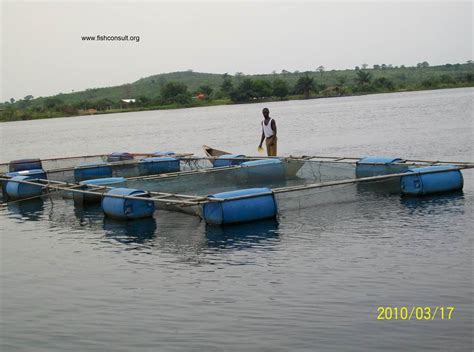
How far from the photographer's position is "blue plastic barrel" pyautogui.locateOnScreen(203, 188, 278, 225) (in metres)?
12.6

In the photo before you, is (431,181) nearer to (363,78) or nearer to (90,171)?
(90,171)

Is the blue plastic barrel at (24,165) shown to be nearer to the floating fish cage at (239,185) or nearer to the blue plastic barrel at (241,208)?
the floating fish cage at (239,185)

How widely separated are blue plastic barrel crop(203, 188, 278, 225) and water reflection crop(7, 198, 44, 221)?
5330 millimetres

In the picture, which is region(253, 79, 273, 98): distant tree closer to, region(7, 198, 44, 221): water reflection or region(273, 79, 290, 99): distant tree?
region(273, 79, 290, 99): distant tree

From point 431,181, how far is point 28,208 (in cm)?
1001

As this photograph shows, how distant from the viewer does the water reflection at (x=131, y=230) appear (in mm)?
12805

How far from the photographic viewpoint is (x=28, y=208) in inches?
703

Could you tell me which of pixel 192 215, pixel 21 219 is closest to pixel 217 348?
pixel 192 215

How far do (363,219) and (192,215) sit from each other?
11.2ft

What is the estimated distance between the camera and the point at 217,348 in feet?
23.9

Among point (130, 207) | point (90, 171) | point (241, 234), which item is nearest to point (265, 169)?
point (130, 207)

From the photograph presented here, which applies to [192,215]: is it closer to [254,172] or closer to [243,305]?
[254,172]

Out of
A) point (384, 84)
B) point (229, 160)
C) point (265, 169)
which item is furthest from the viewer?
point (384, 84)
